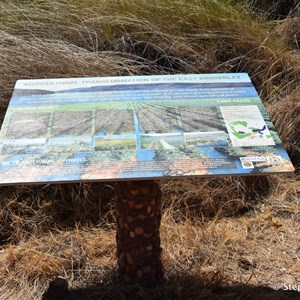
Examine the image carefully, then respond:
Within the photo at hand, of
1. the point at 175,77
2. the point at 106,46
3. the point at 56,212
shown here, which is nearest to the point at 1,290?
the point at 56,212

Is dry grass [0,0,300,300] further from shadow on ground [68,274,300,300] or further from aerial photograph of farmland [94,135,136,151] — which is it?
aerial photograph of farmland [94,135,136,151]

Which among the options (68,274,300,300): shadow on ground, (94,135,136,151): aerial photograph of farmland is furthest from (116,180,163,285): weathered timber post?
(94,135,136,151): aerial photograph of farmland

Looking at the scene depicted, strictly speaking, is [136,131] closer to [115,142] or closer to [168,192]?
[115,142]

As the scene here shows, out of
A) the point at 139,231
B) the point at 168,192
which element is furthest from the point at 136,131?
the point at 168,192

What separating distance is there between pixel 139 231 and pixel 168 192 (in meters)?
1.08

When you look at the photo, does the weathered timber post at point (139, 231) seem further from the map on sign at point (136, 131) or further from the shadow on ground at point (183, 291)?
the map on sign at point (136, 131)

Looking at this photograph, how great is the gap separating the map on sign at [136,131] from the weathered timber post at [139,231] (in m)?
0.23

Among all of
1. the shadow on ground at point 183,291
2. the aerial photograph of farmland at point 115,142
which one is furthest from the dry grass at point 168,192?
the aerial photograph of farmland at point 115,142

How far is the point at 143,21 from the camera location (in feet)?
15.6

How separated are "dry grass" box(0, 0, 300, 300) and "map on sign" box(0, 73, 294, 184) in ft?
2.28

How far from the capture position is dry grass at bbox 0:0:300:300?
2.98m

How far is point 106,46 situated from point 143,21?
1.23ft

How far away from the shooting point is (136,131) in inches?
97.1

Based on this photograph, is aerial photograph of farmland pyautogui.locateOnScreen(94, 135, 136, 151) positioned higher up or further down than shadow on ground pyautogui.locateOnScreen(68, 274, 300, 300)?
higher up
